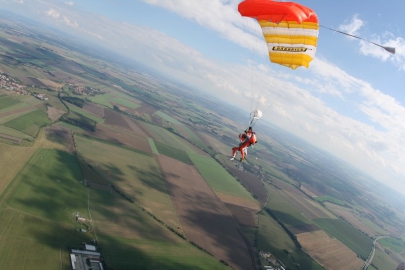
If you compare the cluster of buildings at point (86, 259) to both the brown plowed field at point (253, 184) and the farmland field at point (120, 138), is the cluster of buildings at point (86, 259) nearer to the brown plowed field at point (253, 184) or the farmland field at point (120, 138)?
the farmland field at point (120, 138)

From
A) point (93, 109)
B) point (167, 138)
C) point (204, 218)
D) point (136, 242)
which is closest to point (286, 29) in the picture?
point (136, 242)

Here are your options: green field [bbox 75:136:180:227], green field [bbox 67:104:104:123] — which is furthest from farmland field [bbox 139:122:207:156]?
green field [bbox 75:136:180:227]

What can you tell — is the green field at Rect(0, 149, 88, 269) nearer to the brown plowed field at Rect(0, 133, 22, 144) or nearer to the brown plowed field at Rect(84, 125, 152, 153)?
the brown plowed field at Rect(0, 133, 22, 144)

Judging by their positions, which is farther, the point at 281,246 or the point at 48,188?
the point at 281,246

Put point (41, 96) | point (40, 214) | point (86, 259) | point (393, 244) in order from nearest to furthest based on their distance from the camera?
point (86, 259) < point (40, 214) < point (41, 96) < point (393, 244)

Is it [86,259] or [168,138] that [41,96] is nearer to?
[168,138]
